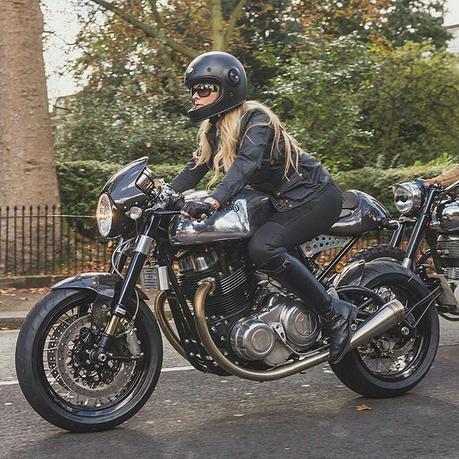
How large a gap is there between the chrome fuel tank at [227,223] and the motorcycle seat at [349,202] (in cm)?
72

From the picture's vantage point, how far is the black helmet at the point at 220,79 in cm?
464

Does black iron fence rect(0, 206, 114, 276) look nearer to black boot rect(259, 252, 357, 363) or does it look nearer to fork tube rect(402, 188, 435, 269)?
fork tube rect(402, 188, 435, 269)

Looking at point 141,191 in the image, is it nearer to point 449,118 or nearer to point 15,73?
point 15,73

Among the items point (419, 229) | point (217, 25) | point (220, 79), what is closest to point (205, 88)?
point (220, 79)

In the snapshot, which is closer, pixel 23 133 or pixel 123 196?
pixel 123 196

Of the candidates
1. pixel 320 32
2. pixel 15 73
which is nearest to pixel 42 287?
pixel 15 73

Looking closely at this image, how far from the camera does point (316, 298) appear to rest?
486 cm

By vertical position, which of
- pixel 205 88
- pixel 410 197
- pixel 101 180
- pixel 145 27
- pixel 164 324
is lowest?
pixel 164 324

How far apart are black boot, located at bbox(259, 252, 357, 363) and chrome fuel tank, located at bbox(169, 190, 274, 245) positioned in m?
0.25

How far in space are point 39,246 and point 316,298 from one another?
744 centimetres

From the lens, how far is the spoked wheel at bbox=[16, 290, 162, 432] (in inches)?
174

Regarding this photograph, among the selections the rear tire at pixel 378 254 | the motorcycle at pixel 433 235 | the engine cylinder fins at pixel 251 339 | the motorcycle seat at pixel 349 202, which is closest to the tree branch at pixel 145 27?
the motorcycle at pixel 433 235

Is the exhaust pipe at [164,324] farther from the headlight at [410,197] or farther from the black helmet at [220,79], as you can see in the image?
the headlight at [410,197]

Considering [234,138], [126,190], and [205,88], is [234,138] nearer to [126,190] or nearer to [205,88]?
[205,88]
